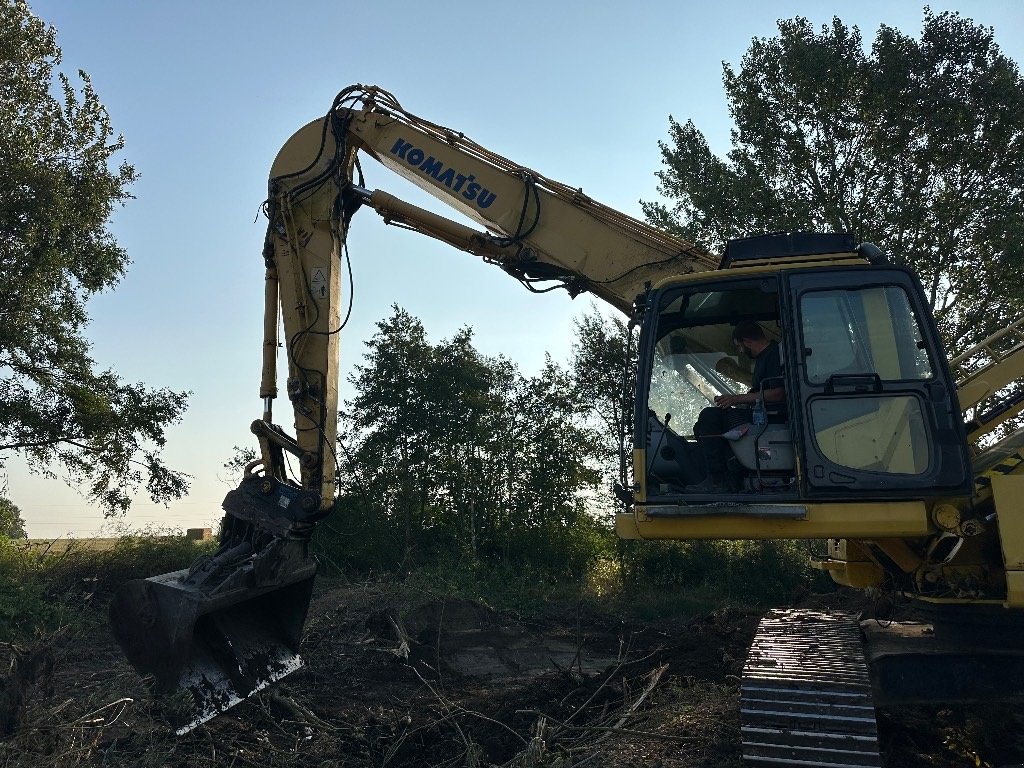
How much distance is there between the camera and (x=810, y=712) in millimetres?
4371

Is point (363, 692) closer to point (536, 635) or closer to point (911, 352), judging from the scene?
point (536, 635)

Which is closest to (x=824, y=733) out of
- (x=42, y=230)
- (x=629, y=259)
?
(x=629, y=259)

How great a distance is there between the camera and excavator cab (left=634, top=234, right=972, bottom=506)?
15.7 feet

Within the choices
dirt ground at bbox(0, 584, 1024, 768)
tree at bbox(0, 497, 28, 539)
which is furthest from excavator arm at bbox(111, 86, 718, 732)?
tree at bbox(0, 497, 28, 539)

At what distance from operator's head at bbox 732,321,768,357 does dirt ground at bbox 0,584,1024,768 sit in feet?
7.23

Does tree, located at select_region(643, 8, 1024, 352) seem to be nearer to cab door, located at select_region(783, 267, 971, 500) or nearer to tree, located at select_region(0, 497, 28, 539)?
cab door, located at select_region(783, 267, 971, 500)

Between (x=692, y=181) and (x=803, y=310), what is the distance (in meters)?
12.1

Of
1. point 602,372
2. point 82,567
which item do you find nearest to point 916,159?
point 602,372

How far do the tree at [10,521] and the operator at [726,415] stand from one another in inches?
579

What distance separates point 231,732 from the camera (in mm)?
5805

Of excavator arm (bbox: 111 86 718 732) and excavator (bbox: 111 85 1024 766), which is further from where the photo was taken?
excavator arm (bbox: 111 86 718 732)

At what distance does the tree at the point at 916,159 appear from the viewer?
14156 mm

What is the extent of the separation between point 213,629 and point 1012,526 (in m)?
5.01

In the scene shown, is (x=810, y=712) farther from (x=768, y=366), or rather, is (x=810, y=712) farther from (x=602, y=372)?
(x=602, y=372)
